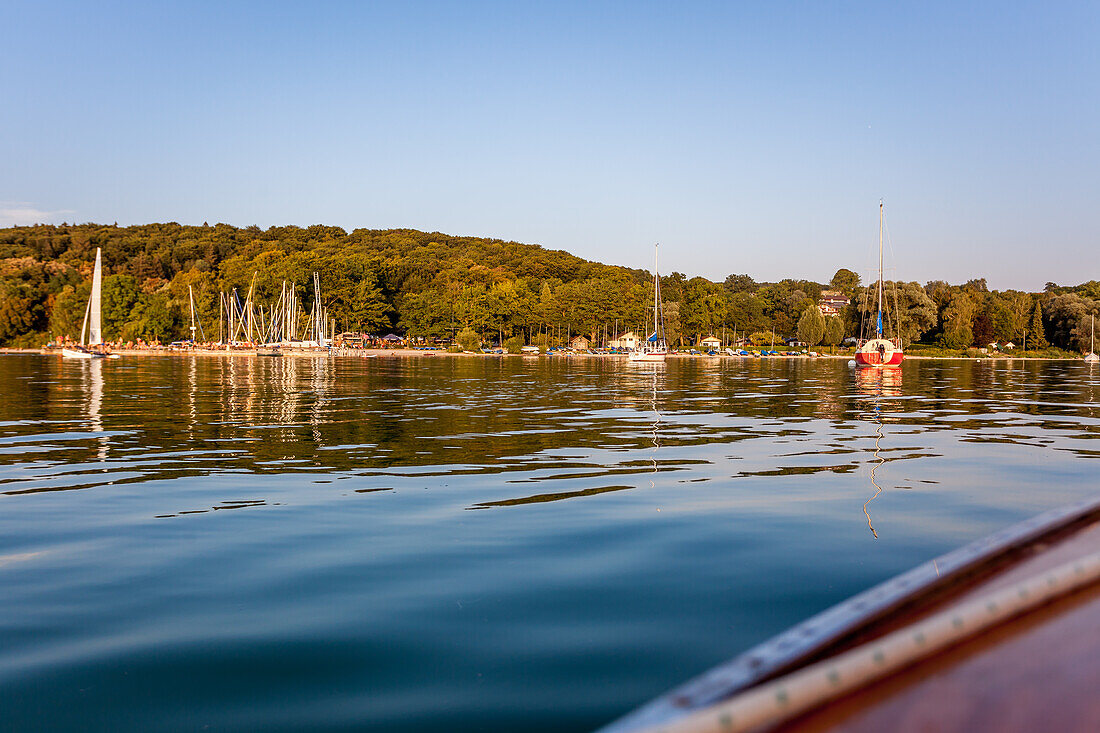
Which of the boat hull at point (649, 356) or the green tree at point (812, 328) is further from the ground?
the green tree at point (812, 328)

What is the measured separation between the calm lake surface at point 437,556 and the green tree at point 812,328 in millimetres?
125900

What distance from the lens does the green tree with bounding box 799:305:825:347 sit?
457ft

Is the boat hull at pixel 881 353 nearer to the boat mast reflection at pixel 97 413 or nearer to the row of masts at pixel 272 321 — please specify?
the boat mast reflection at pixel 97 413

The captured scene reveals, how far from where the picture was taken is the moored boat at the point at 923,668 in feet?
6.07

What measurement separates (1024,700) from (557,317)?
140 meters

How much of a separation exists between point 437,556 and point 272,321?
130 m

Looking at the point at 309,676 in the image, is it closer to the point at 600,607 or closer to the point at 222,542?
the point at 600,607

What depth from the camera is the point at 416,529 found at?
27.4 feet

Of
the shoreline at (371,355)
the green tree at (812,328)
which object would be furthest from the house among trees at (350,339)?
the green tree at (812,328)

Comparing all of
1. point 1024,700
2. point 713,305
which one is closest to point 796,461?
point 1024,700

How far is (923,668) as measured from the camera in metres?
2.07

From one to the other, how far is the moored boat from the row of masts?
126713 millimetres

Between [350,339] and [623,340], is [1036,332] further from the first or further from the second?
[350,339]

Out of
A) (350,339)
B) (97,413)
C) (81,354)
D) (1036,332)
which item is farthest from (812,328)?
(97,413)
